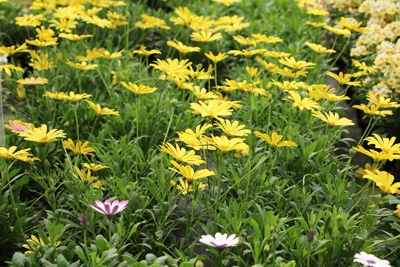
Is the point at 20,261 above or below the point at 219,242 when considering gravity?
below

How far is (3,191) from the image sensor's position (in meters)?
2.97

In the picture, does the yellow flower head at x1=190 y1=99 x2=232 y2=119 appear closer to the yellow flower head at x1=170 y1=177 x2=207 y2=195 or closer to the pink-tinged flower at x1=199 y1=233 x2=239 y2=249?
the yellow flower head at x1=170 y1=177 x2=207 y2=195

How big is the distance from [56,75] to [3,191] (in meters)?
1.24

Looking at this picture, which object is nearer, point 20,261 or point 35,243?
point 20,261

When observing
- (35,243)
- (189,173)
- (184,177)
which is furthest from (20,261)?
(184,177)

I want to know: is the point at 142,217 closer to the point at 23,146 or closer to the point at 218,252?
the point at 218,252

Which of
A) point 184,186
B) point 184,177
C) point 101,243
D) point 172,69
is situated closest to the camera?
point 101,243

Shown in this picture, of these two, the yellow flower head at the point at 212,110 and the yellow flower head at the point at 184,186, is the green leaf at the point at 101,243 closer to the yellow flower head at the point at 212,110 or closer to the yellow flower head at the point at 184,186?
the yellow flower head at the point at 184,186

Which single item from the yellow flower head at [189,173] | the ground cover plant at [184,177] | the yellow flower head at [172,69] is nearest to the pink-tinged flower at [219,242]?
the ground cover plant at [184,177]

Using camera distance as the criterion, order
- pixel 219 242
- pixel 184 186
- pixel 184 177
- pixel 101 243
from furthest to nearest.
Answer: pixel 184 177 → pixel 184 186 → pixel 101 243 → pixel 219 242

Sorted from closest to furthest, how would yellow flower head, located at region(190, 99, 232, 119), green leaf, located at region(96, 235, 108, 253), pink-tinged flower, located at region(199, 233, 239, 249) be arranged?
pink-tinged flower, located at region(199, 233, 239, 249) → green leaf, located at region(96, 235, 108, 253) → yellow flower head, located at region(190, 99, 232, 119)

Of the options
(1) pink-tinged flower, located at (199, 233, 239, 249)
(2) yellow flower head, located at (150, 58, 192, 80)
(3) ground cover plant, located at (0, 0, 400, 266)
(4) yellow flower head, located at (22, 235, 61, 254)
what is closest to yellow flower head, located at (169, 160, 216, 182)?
(3) ground cover plant, located at (0, 0, 400, 266)

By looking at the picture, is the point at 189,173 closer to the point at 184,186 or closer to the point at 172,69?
the point at 184,186

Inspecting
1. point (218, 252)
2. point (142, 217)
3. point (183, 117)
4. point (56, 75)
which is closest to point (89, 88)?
point (56, 75)
